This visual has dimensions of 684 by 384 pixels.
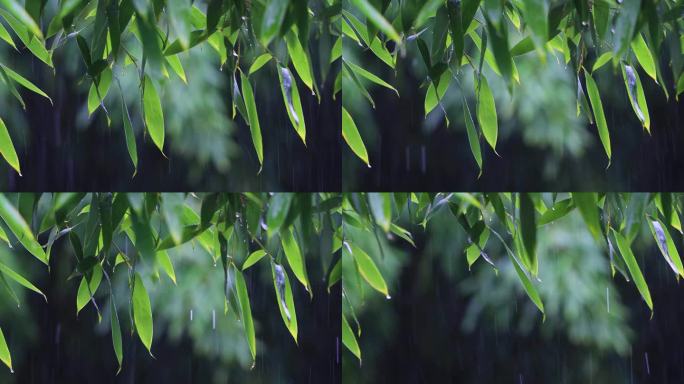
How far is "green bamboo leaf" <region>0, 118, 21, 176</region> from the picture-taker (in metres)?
1.76

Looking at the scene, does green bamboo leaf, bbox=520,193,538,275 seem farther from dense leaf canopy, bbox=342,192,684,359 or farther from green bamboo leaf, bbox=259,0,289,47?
green bamboo leaf, bbox=259,0,289,47

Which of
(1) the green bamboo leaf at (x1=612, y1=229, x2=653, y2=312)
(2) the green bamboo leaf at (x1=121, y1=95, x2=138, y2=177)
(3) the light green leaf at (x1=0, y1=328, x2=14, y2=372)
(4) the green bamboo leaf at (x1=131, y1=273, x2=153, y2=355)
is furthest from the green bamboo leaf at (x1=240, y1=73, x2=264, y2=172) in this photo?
(1) the green bamboo leaf at (x1=612, y1=229, x2=653, y2=312)

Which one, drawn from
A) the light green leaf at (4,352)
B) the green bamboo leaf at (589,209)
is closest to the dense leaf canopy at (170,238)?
the light green leaf at (4,352)

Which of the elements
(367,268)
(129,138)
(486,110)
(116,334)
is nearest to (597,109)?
(486,110)

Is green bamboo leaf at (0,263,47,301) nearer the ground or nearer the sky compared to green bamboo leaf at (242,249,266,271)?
nearer the ground

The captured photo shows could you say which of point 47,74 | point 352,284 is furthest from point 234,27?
point 352,284

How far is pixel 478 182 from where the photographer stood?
1.83m

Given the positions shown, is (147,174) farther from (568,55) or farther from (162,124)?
(568,55)

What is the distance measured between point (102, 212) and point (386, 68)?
2.13 ft

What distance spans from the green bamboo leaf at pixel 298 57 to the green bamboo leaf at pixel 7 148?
59cm

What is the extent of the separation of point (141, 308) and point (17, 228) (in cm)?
29

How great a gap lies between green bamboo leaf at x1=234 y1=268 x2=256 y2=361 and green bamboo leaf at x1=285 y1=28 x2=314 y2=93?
1.37 feet

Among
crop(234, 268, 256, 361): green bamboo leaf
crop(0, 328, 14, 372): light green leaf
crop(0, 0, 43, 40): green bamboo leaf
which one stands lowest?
crop(0, 328, 14, 372): light green leaf

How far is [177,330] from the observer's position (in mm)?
1838
